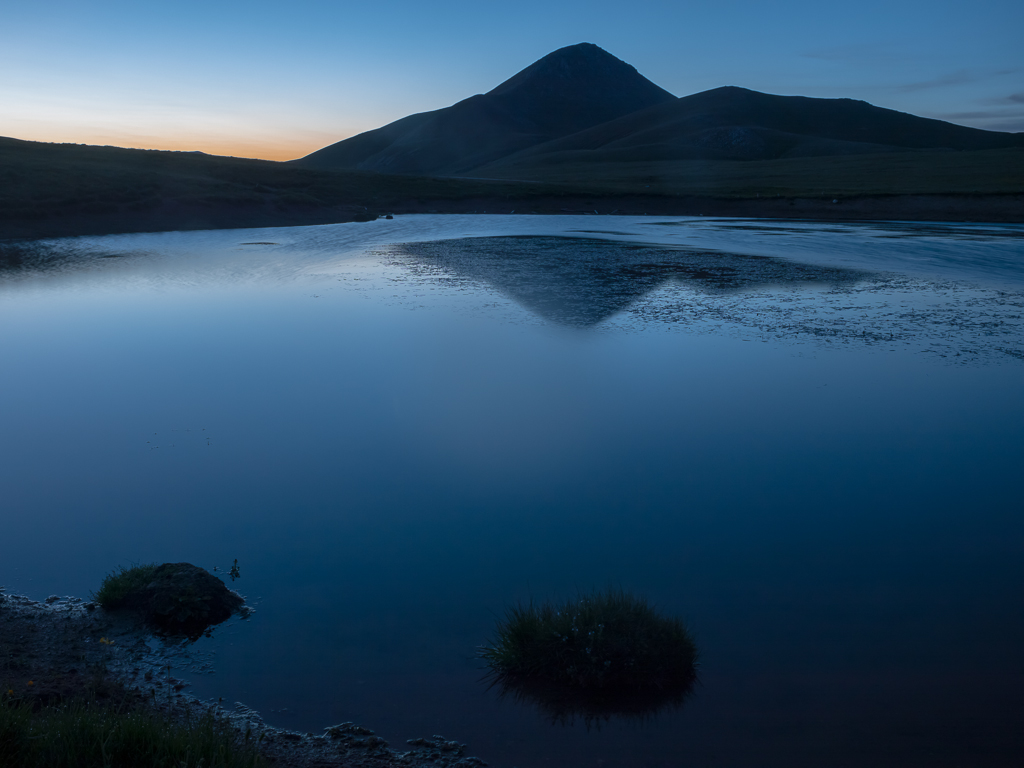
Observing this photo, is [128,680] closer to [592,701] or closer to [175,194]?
[592,701]

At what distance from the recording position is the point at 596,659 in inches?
192

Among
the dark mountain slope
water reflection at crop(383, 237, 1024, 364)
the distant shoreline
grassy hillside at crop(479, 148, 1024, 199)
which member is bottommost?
water reflection at crop(383, 237, 1024, 364)

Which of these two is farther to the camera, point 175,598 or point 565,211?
point 565,211

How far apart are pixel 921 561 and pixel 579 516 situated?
9.72 feet

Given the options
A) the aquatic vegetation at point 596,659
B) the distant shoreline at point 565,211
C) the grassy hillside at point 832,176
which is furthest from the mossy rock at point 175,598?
the grassy hillside at point 832,176

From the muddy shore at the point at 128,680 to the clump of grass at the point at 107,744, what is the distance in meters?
0.36

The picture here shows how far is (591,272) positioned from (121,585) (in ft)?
60.5

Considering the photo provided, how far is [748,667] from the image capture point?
5.15m

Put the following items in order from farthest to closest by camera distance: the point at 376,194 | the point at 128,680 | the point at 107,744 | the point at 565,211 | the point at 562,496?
the point at 376,194, the point at 565,211, the point at 562,496, the point at 128,680, the point at 107,744

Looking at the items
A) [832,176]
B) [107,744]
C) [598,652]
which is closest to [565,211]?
[832,176]

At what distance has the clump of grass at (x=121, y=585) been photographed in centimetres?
554

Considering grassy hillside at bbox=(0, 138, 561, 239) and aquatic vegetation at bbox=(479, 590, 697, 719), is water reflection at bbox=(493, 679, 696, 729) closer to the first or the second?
aquatic vegetation at bbox=(479, 590, 697, 719)

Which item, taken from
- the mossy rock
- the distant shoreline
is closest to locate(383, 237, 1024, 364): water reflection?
the mossy rock

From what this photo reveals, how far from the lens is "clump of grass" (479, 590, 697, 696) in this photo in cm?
488
